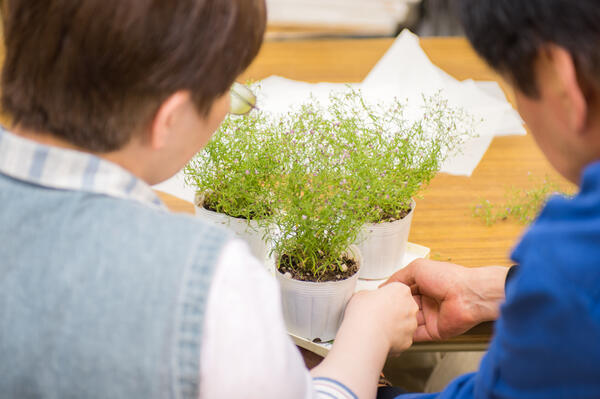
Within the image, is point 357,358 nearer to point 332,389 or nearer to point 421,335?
point 332,389

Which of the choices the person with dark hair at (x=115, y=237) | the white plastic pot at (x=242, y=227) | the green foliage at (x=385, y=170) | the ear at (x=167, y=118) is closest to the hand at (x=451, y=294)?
the green foliage at (x=385, y=170)

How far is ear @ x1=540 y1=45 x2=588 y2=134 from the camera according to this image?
50cm

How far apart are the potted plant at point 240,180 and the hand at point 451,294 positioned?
0.23 metres

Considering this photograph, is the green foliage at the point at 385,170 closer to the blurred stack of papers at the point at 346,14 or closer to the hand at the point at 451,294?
the hand at the point at 451,294

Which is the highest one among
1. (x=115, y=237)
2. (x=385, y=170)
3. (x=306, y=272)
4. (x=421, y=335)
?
(x=115, y=237)

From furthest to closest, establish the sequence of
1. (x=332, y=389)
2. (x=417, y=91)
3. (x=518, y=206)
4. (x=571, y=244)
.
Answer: (x=417, y=91) → (x=518, y=206) → (x=332, y=389) → (x=571, y=244)

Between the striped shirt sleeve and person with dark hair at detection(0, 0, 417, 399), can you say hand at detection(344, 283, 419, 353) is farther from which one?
person with dark hair at detection(0, 0, 417, 399)

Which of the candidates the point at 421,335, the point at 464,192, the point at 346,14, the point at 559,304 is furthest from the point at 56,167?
the point at 346,14

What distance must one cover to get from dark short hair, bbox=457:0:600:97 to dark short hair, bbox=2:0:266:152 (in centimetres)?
24

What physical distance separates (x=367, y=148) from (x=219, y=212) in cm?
25

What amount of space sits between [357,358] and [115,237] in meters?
0.39

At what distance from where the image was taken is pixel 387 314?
0.84 metres

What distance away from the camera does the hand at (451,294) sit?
Result: 2.91 ft

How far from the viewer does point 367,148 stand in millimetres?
924
